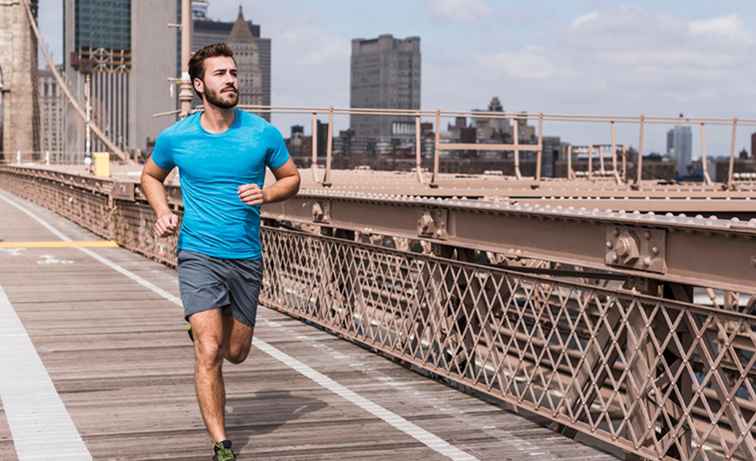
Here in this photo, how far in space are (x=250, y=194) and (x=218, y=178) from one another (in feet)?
0.74

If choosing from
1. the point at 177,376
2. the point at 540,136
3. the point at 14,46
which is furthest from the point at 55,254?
the point at 14,46

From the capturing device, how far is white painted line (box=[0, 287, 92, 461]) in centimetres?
650

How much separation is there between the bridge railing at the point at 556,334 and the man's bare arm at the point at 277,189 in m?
1.56

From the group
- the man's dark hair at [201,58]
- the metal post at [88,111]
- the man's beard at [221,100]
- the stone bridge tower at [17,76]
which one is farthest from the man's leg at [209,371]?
the stone bridge tower at [17,76]

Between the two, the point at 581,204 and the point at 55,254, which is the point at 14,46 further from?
the point at 581,204

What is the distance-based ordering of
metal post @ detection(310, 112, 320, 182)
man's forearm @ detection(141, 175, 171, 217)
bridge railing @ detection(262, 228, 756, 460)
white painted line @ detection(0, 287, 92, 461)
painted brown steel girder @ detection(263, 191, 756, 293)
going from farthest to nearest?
metal post @ detection(310, 112, 320, 182)
white painted line @ detection(0, 287, 92, 461)
man's forearm @ detection(141, 175, 171, 217)
bridge railing @ detection(262, 228, 756, 460)
painted brown steel girder @ detection(263, 191, 756, 293)

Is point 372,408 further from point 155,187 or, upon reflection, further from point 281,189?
point 155,187

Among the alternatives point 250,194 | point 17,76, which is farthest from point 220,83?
point 17,76

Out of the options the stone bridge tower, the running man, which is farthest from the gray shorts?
the stone bridge tower

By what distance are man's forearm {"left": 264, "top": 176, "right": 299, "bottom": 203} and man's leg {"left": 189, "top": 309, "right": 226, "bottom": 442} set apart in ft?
1.98

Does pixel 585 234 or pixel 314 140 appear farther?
pixel 314 140

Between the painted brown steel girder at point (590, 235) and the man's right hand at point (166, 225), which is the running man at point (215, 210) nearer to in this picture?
the man's right hand at point (166, 225)

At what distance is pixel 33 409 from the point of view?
24.9ft

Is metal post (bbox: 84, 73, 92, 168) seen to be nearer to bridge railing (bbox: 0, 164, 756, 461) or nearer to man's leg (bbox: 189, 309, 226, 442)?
bridge railing (bbox: 0, 164, 756, 461)
